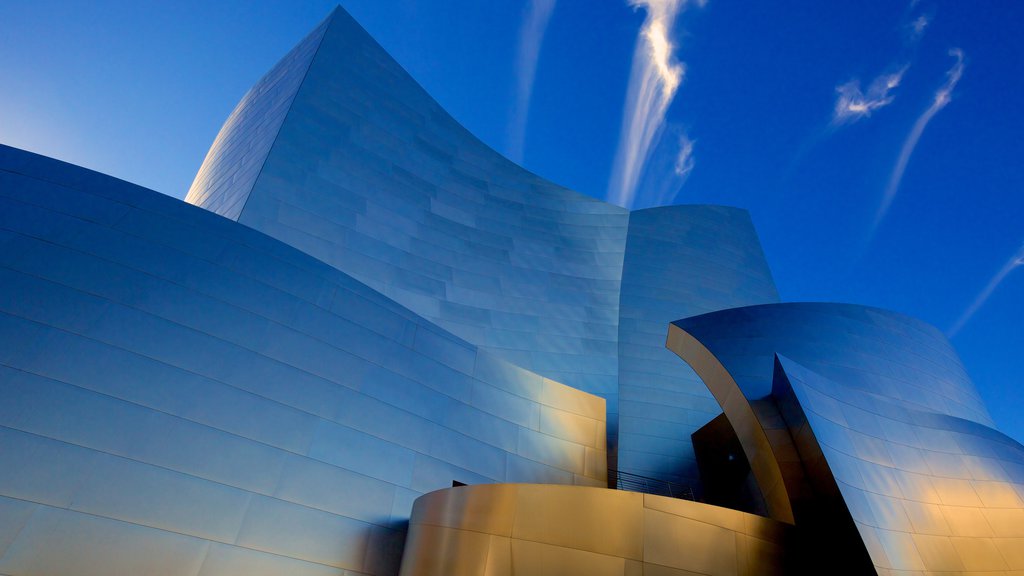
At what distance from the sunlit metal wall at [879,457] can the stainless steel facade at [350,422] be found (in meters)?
0.04

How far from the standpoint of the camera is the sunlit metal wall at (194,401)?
641 cm

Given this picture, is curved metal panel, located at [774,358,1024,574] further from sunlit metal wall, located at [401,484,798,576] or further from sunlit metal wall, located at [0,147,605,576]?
sunlit metal wall, located at [0,147,605,576]

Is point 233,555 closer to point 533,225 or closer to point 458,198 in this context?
point 458,198

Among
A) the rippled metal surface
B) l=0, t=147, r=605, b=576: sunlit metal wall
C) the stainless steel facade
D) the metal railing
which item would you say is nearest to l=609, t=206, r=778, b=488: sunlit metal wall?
the rippled metal surface

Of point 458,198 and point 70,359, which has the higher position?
point 458,198

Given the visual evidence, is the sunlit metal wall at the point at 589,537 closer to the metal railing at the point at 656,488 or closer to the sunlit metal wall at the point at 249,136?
the metal railing at the point at 656,488

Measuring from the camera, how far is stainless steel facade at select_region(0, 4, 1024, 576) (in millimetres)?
6621

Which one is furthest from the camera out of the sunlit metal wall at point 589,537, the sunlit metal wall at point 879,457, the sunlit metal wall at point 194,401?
the sunlit metal wall at point 879,457

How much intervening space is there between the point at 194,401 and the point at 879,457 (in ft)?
34.8

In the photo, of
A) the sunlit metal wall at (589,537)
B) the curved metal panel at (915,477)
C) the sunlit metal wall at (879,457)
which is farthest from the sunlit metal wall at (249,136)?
the curved metal panel at (915,477)

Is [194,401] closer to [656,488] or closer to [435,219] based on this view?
[435,219]

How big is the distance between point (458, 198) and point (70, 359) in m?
13.2

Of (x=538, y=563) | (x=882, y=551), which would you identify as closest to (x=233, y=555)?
(x=538, y=563)

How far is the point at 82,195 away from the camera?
328 inches
